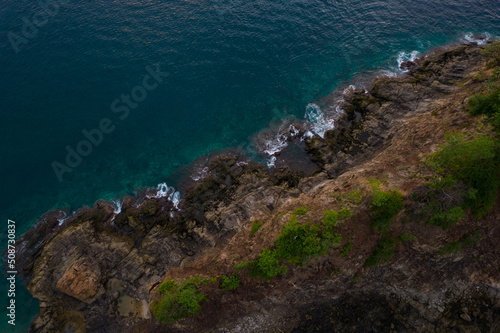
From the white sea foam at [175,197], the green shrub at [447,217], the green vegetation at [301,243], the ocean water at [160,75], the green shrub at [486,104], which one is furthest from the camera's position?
the ocean water at [160,75]

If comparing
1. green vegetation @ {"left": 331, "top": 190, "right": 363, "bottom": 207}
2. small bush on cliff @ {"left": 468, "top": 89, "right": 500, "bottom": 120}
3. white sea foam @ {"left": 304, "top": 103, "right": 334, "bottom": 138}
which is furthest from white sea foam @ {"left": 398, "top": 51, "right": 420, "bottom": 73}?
green vegetation @ {"left": 331, "top": 190, "right": 363, "bottom": 207}

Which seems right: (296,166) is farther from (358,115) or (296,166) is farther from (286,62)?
(286,62)

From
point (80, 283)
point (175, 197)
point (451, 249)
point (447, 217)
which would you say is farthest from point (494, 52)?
point (80, 283)

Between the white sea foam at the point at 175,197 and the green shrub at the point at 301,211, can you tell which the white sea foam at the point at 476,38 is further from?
the white sea foam at the point at 175,197

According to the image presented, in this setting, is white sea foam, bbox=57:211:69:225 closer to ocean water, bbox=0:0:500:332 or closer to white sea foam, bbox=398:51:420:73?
ocean water, bbox=0:0:500:332

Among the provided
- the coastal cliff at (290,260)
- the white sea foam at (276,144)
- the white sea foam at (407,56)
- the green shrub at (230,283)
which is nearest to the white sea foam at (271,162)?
the white sea foam at (276,144)

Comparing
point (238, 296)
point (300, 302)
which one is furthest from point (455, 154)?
point (238, 296)

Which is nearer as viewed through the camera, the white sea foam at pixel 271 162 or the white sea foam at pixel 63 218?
the white sea foam at pixel 63 218
